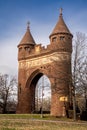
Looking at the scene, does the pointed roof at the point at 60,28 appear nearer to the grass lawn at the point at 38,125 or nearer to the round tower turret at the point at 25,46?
the round tower turret at the point at 25,46

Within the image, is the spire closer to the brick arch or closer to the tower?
the tower

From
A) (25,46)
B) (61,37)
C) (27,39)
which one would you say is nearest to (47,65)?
(61,37)

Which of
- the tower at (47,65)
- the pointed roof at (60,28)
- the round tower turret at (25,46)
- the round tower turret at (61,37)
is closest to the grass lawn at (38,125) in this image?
the tower at (47,65)

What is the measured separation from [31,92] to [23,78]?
9.51 ft

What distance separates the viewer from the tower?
44.2 metres

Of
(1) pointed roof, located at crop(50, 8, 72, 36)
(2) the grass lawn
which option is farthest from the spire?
(2) the grass lawn

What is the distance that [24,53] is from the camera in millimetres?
52812

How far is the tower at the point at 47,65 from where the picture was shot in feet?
145

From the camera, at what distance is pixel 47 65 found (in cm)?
4794

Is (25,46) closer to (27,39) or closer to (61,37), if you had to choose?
(27,39)

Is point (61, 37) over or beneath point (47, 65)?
over

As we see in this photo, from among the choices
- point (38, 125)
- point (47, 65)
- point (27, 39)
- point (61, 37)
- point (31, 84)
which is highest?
point (27, 39)

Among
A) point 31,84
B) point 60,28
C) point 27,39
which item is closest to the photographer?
point 60,28

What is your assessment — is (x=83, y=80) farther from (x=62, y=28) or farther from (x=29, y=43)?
(x=29, y=43)
